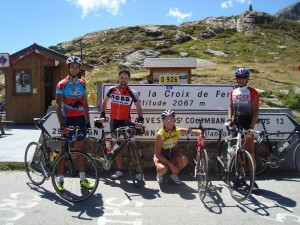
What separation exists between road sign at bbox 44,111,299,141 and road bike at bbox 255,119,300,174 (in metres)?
0.19

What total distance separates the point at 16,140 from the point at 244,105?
23.6 ft

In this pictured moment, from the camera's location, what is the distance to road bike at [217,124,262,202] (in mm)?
5574

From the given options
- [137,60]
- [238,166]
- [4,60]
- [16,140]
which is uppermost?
[137,60]

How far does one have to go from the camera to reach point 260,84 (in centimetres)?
2494

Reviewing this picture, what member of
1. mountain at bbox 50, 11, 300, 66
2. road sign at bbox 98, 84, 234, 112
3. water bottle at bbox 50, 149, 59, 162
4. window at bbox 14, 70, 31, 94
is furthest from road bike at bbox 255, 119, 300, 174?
mountain at bbox 50, 11, 300, 66

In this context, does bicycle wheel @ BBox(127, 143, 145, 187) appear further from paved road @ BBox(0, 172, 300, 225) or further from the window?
the window

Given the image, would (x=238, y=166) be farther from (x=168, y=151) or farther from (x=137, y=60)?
(x=137, y=60)

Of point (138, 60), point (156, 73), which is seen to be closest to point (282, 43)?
point (138, 60)

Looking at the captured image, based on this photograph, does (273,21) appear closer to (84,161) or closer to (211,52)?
(211,52)

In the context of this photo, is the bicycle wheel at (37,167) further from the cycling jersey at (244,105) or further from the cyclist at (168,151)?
the cycling jersey at (244,105)

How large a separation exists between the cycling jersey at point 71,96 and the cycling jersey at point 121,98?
752 millimetres

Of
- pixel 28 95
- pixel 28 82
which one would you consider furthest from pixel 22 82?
pixel 28 95

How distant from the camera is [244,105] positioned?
6109 mm

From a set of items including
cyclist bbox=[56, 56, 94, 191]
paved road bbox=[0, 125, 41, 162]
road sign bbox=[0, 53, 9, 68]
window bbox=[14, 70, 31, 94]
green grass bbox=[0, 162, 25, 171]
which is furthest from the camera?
window bbox=[14, 70, 31, 94]
